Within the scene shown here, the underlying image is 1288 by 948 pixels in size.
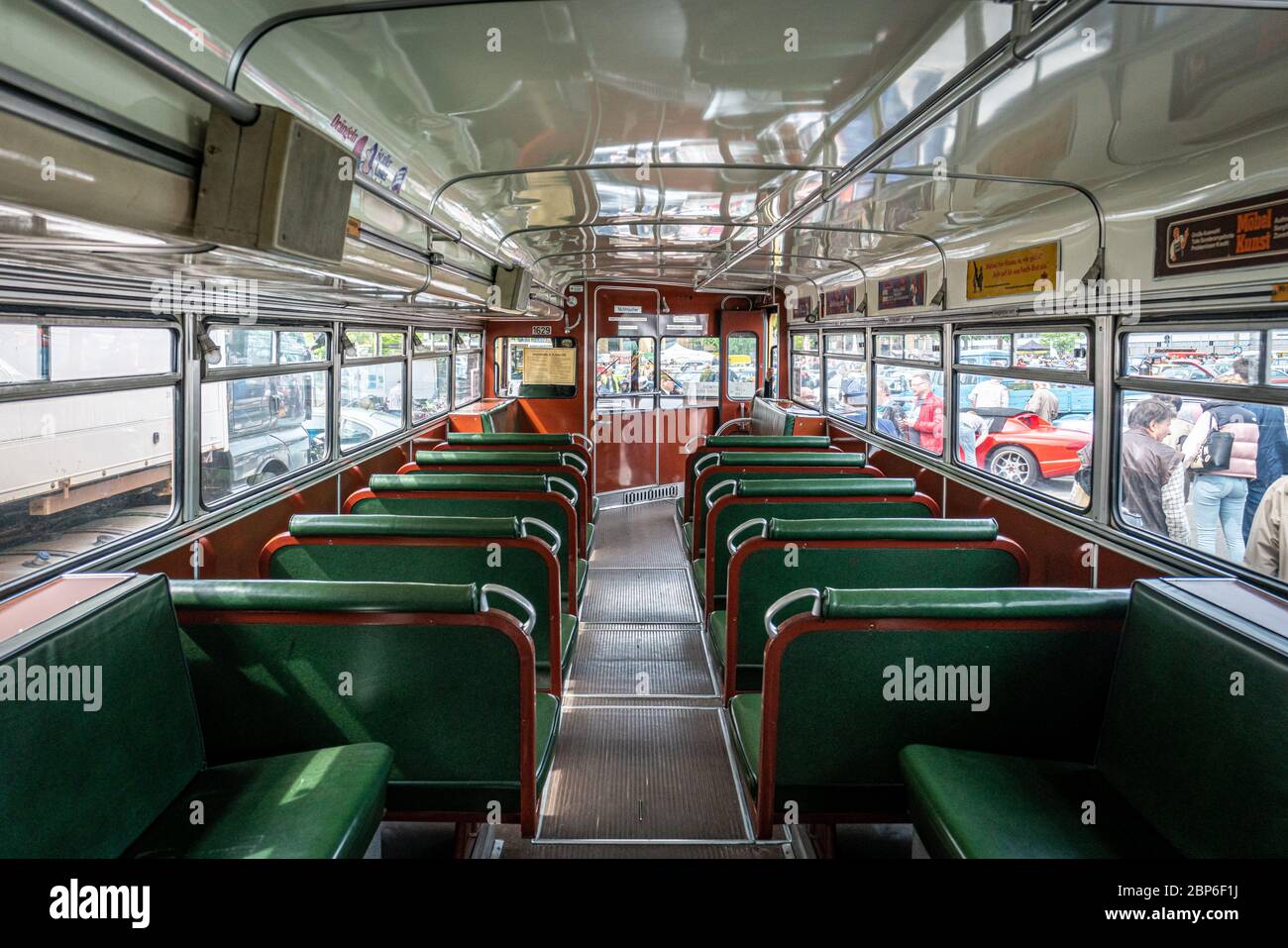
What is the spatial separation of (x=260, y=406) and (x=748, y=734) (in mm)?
3078

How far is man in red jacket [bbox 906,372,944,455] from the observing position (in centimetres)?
560

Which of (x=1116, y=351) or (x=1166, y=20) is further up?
(x=1166, y=20)

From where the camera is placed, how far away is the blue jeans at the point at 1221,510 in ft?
9.25

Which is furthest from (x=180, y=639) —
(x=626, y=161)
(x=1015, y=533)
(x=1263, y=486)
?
(x=1015, y=533)

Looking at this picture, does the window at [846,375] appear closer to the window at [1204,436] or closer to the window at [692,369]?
the window at [692,369]

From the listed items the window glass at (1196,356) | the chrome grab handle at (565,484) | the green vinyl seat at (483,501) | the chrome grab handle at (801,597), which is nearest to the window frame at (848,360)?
the chrome grab handle at (565,484)

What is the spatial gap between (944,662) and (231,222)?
2168mm

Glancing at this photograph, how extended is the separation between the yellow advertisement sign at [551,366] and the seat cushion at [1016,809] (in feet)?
27.1

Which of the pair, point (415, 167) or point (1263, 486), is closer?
point (1263, 486)

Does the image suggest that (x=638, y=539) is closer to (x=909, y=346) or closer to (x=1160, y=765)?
(x=909, y=346)

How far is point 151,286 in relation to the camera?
110 inches

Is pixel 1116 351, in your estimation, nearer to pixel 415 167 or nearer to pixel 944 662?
pixel 944 662
